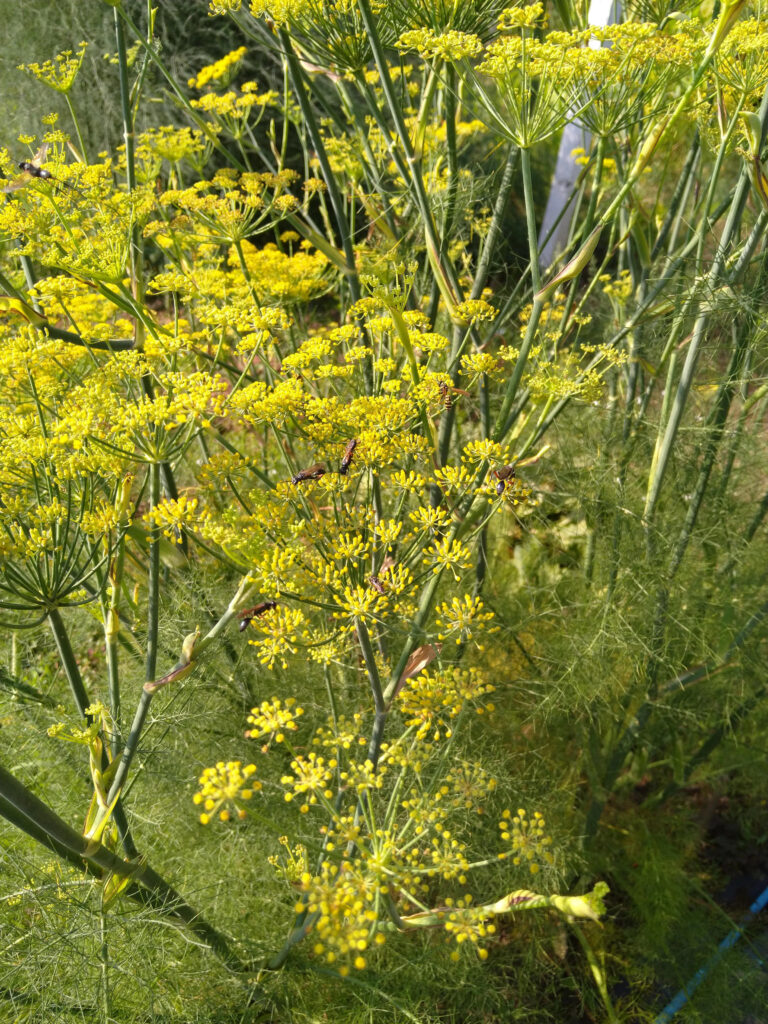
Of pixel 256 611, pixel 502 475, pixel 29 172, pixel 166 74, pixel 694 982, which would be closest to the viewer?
pixel 256 611

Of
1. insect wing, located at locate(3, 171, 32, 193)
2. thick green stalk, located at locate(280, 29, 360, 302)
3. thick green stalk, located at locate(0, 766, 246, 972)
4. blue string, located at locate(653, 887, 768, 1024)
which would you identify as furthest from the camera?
blue string, located at locate(653, 887, 768, 1024)

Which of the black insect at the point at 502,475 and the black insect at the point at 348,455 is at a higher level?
the black insect at the point at 348,455

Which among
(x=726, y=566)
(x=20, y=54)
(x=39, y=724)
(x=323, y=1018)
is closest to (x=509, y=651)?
(x=726, y=566)

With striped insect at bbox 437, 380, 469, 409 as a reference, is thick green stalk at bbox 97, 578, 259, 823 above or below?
below

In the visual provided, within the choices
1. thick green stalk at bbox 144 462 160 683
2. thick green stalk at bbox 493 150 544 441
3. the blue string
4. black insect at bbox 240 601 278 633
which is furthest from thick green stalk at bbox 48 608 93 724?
the blue string

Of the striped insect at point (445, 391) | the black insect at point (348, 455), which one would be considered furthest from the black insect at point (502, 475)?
the black insect at point (348, 455)

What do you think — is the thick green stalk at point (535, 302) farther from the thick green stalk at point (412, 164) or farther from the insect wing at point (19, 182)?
the insect wing at point (19, 182)

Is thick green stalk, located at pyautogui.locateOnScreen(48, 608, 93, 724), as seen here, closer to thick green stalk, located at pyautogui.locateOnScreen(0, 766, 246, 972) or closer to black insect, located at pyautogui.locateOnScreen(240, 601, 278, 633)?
thick green stalk, located at pyautogui.locateOnScreen(0, 766, 246, 972)

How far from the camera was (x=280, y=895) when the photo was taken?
237cm

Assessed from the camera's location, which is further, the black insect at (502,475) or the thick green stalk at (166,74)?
the thick green stalk at (166,74)

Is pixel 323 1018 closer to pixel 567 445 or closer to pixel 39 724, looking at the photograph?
pixel 39 724

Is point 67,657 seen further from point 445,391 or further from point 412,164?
point 412,164

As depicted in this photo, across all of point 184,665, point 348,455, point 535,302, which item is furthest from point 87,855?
point 535,302

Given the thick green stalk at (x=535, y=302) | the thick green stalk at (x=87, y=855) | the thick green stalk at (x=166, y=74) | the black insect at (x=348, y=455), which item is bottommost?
the thick green stalk at (x=87, y=855)
